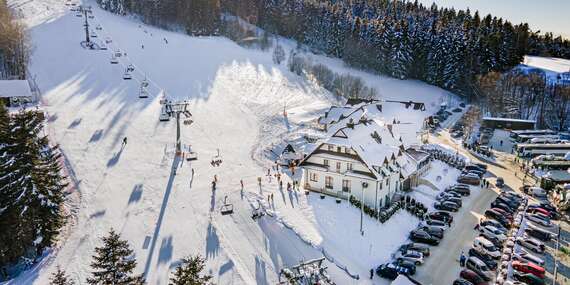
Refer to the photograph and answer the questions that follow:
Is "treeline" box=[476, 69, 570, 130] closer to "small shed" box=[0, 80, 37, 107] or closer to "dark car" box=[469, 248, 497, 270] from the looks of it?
"dark car" box=[469, 248, 497, 270]

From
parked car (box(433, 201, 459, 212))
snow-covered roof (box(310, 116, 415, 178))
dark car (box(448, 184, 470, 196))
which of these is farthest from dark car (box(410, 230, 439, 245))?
dark car (box(448, 184, 470, 196))

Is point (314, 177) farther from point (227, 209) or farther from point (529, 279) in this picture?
point (529, 279)

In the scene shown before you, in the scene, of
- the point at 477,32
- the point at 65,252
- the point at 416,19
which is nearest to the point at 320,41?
the point at 416,19

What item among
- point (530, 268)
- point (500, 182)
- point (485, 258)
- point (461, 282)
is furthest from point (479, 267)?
point (500, 182)

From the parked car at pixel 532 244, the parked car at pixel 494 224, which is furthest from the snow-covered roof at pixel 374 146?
the parked car at pixel 532 244

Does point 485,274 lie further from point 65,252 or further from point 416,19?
point 416,19

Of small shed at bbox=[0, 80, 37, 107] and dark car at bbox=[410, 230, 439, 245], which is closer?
dark car at bbox=[410, 230, 439, 245]

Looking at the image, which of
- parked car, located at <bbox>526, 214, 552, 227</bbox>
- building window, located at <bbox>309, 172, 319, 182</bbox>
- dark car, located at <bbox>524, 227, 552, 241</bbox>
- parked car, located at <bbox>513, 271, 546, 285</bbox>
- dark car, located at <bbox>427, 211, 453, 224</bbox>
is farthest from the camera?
building window, located at <bbox>309, 172, 319, 182</bbox>

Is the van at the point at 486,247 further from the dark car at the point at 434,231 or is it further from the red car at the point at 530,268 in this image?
the dark car at the point at 434,231
